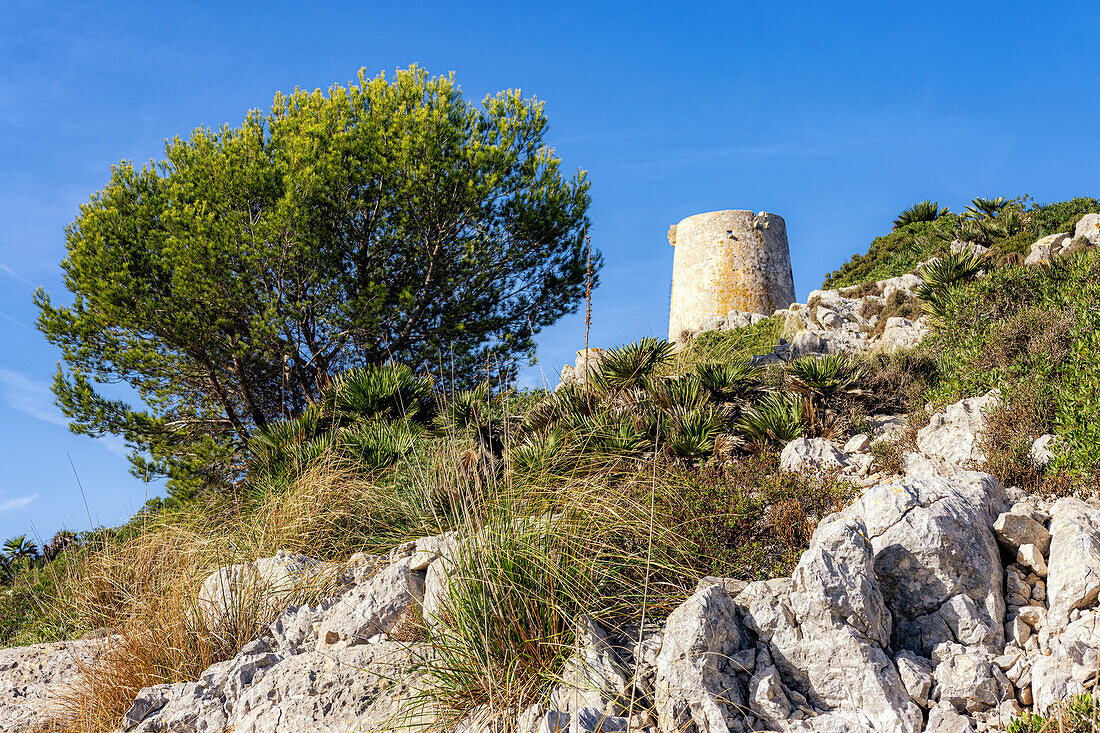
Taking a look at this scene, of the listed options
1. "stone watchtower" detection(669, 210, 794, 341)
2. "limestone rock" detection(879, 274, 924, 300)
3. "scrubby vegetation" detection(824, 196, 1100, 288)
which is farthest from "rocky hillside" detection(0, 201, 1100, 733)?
"stone watchtower" detection(669, 210, 794, 341)

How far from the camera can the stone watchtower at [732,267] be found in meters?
18.0

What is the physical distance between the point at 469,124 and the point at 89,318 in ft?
26.3

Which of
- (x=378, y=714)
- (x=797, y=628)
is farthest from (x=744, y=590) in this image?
(x=378, y=714)

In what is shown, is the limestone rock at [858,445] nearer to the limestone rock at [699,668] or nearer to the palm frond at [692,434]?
the palm frond at [692,434]

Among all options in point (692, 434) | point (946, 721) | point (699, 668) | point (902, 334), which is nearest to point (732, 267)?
point (902, 334)

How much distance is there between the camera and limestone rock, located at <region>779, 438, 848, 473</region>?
20.4 feet

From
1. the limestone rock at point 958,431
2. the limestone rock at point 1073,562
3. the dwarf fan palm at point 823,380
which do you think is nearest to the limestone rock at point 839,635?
the limestone rock at point 1073,562

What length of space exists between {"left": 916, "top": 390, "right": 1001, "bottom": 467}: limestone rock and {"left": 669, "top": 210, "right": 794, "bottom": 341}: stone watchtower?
36.6 feet

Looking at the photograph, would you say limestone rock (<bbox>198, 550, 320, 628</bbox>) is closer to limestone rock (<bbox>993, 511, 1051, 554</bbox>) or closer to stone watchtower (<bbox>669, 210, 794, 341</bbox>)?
limestone rock (<bbox>993, 511, 1051, 554</bbox>)

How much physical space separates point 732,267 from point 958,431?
12.0 meters

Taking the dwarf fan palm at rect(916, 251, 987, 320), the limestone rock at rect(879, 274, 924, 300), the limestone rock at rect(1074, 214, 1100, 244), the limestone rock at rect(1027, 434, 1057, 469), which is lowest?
the limestone rock at rect(1027, 434, 1057, 469)

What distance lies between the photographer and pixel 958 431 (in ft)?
21.4

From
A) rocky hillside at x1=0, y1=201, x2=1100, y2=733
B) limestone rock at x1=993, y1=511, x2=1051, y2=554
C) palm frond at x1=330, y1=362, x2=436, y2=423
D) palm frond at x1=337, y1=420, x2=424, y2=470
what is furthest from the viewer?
palm frond at x1=330, y1=362, x2=436, y2=423

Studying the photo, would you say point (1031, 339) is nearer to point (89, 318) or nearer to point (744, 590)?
point (744, 590)
